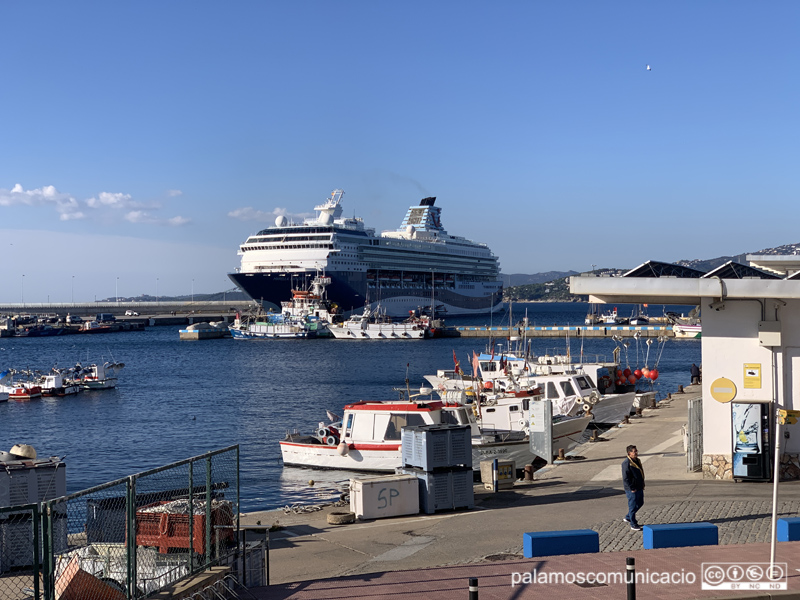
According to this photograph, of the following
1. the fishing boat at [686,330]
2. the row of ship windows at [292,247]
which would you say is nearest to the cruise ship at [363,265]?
the row of ship windows at [292,247]

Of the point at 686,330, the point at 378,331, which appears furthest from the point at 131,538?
the point at 378,331

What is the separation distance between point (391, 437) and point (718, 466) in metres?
8.52

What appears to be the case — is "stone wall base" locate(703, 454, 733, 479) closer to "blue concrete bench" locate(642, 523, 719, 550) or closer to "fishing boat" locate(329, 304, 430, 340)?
"blue concrete bench" locate(642, 523, 719, 550)

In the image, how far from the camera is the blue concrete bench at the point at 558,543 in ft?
30.0

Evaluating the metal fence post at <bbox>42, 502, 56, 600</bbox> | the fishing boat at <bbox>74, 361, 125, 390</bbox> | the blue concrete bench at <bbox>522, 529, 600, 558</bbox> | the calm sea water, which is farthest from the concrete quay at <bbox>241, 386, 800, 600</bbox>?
the fishing boat at <bbox>74, 361, 125, 390</bbox>

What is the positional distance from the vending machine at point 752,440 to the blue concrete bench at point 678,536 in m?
4.43

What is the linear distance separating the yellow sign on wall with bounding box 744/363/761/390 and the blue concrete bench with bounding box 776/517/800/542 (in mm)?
4351

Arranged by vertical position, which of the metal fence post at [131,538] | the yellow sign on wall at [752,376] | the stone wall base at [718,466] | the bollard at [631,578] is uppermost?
the yellow sign on wall at [752,376]

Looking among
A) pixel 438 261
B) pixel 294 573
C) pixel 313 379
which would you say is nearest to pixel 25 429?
pixel 313 379

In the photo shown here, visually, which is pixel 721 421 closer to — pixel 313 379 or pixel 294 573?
pixel 294 573

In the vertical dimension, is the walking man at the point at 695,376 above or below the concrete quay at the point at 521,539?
below

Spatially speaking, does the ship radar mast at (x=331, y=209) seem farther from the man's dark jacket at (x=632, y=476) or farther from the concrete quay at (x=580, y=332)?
the man's dark jacket at (x=632, y=476)

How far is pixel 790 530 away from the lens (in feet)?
31.3

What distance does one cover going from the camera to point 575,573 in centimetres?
841
